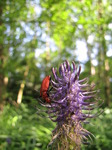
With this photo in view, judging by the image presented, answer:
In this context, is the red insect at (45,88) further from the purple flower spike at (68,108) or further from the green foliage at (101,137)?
the green foliage at (101,137)

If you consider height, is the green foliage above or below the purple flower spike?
below

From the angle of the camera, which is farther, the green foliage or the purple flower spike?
the green foliage

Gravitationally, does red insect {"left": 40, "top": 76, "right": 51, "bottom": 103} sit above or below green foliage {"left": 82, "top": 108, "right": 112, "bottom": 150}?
above

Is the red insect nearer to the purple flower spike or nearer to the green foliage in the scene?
the purple flower spike

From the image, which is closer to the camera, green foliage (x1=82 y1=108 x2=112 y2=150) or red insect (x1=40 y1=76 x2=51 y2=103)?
red insect (x1=40 y1=76 x2=51 y2=103)

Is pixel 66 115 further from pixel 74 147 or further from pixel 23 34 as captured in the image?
pixel 23 34

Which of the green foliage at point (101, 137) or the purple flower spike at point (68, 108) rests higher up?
the purple flower spike at point (68, 108)

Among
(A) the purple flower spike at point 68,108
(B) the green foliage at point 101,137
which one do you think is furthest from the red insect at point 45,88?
(B) the green foliage at point 101,137

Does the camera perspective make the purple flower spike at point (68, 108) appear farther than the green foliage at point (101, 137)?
No

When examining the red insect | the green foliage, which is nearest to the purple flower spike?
the red insect
